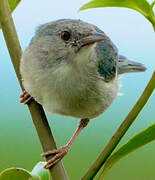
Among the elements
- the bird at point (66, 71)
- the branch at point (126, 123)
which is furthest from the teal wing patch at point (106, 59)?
the branch at point (126, 123)

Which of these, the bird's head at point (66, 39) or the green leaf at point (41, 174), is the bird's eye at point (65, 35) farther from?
the green leaf at point (41, 174)

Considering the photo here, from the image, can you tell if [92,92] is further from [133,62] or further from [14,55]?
[133,62]

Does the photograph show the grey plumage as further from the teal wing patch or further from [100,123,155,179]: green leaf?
[100,123,155,179]: green leaf

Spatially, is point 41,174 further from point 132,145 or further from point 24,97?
point 24,97

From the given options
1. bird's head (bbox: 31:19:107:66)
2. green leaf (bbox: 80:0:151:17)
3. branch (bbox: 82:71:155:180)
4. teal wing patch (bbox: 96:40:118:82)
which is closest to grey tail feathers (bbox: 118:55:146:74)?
teal wing patch (bbox: 96:40:118:82)

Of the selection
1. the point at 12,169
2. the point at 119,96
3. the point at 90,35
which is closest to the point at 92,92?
the point at 90,35

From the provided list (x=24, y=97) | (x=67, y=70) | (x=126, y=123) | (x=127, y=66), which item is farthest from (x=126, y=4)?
(x=127, y=66)

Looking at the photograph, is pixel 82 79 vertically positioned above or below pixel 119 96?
above
